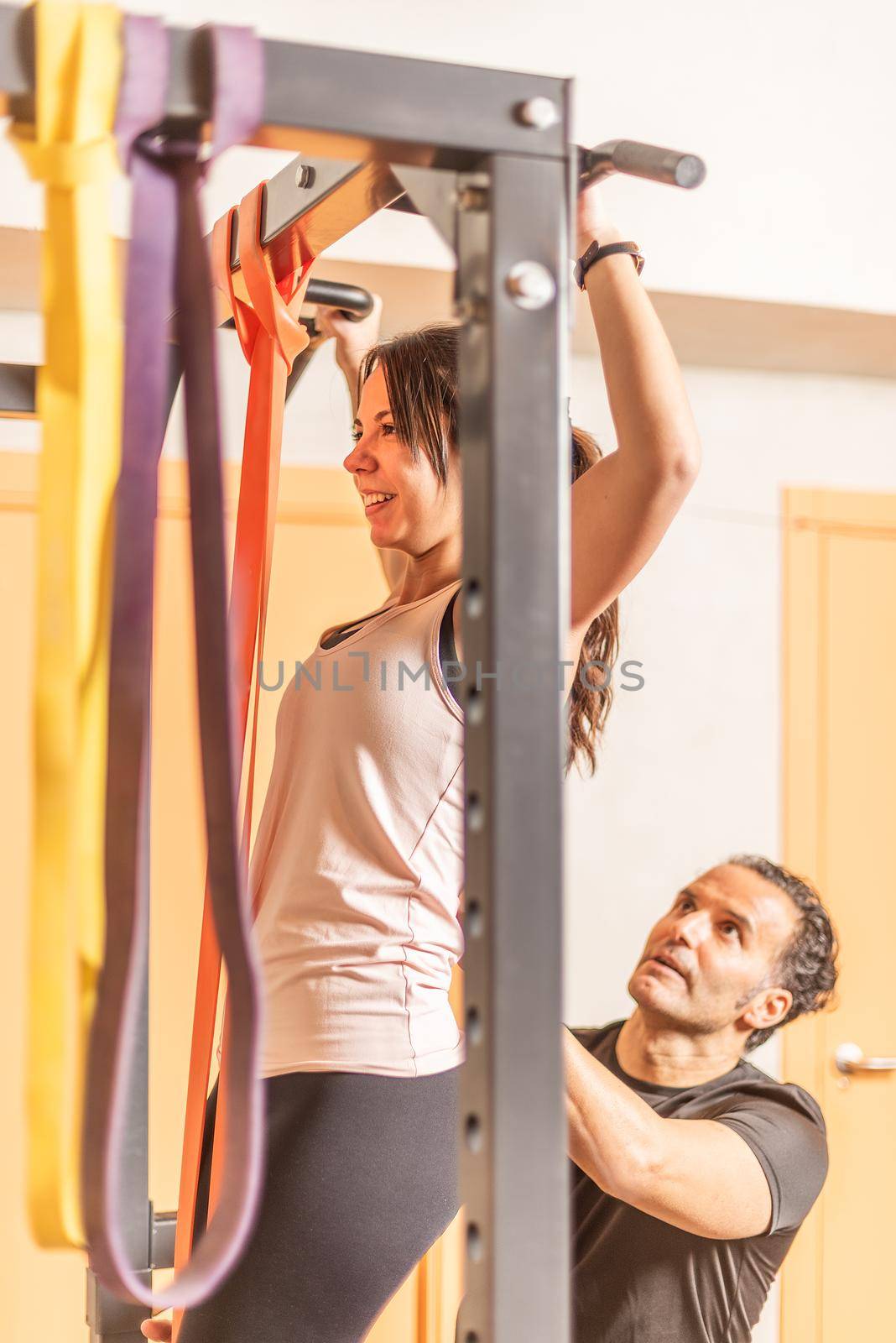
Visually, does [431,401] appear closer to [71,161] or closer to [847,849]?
[71,161]

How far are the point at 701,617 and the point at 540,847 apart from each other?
6.37 ft

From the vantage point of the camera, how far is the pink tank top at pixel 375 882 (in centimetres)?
103

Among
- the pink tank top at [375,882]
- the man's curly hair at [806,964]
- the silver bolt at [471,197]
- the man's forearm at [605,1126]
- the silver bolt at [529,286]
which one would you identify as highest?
the silver bolt at [471,197]

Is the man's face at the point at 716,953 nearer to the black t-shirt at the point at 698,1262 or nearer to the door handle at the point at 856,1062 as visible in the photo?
the black t-shirt at the point at 698,1262

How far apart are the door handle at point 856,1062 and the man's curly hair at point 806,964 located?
2.09ft

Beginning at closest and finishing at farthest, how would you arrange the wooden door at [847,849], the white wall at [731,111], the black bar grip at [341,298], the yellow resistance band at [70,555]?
the yellow resistance band at [70,555]
the black bar grip at [341,298]
the white wall at [731,111]
the wooden door at [847,849]

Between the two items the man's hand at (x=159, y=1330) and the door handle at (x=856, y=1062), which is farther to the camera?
the door handle at (x=856, y=1062)

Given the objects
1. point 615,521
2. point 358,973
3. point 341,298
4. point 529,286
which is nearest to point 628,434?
point 615,521

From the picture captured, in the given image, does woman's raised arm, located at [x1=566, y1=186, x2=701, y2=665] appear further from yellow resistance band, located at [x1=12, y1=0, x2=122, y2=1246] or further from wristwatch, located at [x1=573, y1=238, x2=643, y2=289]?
yellow resistance band, located at [x1=12, y1=0, x2=122, y2=1246]

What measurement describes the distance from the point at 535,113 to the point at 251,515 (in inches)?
14.9

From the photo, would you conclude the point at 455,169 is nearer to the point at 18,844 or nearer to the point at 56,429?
the point at 56,429

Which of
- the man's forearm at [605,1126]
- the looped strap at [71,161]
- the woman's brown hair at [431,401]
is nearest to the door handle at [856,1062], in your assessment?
the man's forearm at [605,1126]

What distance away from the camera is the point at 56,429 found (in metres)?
0.55

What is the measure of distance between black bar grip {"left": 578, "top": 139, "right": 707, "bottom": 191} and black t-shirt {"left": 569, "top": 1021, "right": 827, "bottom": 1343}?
46.2 inches
